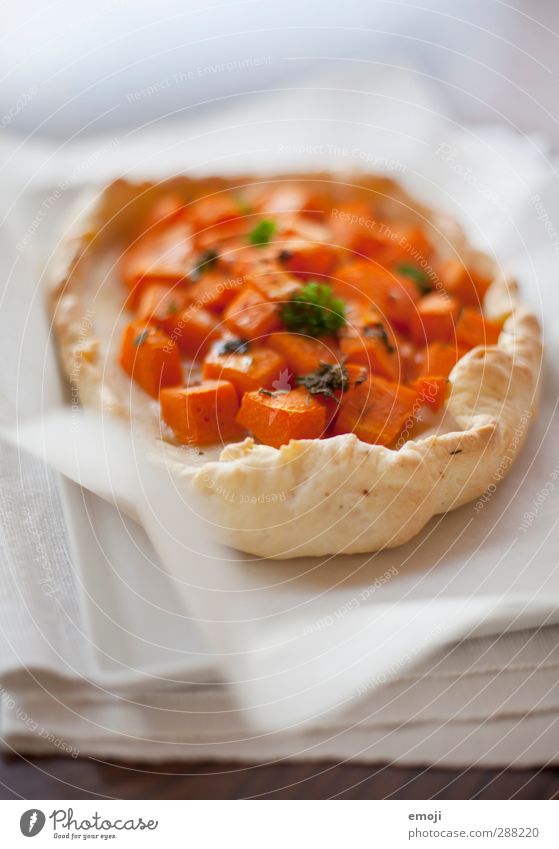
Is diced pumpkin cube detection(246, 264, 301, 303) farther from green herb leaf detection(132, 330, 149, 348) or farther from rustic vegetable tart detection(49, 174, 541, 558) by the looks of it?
green herb leaf detection(132, 330, 149, 348)

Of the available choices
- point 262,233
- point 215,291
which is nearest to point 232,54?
point 262,233

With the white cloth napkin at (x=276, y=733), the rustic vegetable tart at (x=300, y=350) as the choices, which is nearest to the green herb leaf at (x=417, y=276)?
the rustic vegetable tart at (x=300, y=350)

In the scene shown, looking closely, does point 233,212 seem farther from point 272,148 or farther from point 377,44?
point 377,44

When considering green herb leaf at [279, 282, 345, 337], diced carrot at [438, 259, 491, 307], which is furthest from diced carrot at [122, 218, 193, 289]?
diced carrot at [438, 259, 491, 307]

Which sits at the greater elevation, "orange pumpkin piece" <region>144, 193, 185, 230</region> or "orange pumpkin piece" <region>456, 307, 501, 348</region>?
"orange pumpkin piece" <region>144, 193, 185, 230</region>

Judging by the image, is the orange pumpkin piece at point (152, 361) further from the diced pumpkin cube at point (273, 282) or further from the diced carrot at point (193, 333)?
the diced pumpkin cube at point (273, 282)
